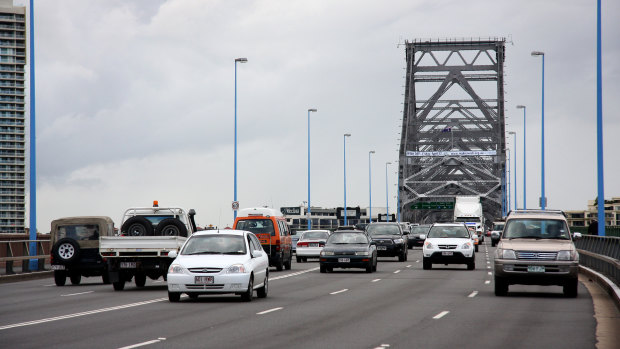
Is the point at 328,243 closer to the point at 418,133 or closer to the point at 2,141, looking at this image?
the point at 418,133

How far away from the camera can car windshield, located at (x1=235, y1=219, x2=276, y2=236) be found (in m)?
35.0

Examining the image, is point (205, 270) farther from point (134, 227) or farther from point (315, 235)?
point (315, 235)

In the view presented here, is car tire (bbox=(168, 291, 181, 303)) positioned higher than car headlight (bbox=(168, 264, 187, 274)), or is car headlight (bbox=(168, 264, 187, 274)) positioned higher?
car headlight (bbox=(168, 264, 187, 274))

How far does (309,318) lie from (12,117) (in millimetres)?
144319

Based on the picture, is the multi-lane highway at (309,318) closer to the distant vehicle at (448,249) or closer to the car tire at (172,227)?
the car tire at (172,227)

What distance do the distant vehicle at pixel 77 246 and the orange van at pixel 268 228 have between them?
698 cm

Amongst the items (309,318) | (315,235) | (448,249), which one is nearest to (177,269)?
(309,318)

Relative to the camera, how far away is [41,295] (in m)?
24.0

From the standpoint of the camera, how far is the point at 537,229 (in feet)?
76.3

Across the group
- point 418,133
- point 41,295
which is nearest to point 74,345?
point 41,295

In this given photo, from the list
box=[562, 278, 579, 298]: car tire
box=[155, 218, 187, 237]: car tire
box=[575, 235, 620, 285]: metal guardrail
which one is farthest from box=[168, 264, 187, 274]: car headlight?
box=[575, 235, 620, 285]: metal guardrail

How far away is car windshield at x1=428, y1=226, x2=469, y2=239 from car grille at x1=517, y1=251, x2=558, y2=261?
49.5 feet

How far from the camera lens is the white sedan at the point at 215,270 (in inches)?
786

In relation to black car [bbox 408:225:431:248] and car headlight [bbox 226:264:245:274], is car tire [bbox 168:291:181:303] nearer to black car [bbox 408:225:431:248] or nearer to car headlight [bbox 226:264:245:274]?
car headlight [bbox 226:264:245:274]
